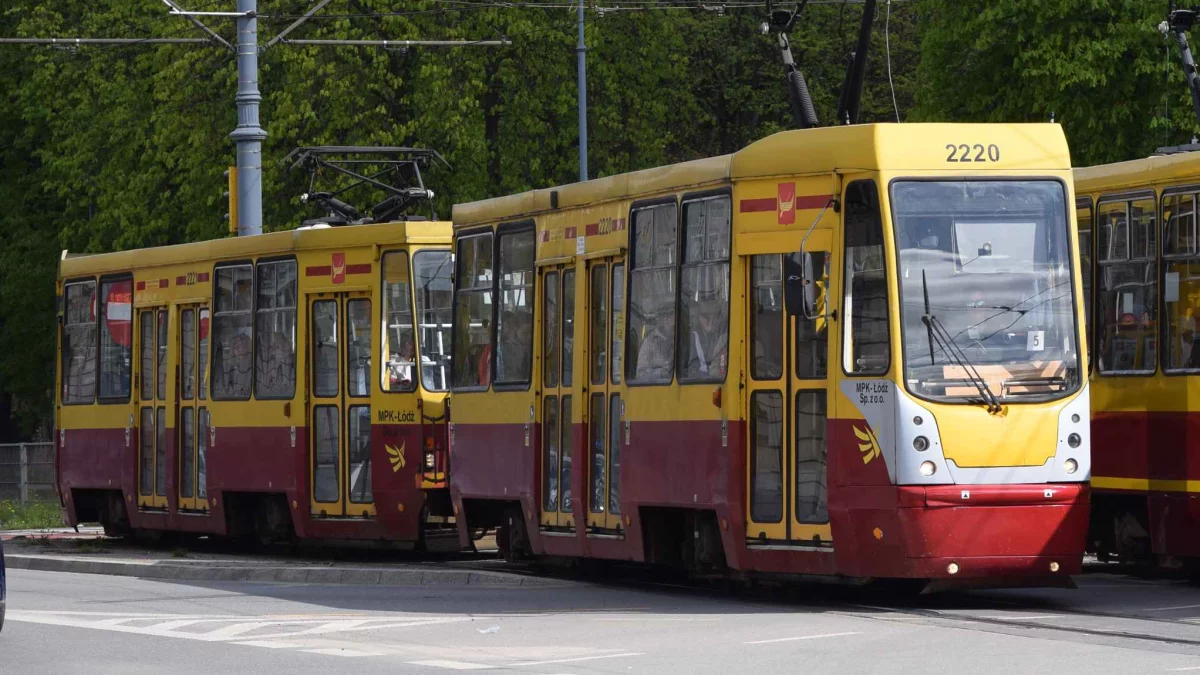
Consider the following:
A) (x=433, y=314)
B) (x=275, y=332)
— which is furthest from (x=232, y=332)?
(x=433, y=314)

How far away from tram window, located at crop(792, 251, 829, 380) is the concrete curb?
143 inches

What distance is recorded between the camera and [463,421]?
20234mm

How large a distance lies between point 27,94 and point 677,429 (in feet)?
121

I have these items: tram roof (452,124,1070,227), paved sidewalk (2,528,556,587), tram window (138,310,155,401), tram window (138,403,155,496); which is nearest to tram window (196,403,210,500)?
paved sidewalk (2,528,556,587)

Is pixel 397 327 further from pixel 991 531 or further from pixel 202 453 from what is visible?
pixel 991 531

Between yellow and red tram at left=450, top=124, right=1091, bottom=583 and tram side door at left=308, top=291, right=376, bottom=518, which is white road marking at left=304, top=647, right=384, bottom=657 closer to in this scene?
yellow and red tram at left=450, top=124, right=1091, bottom=583

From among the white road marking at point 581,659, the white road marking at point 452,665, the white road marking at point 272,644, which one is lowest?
the white road marking at point 272,644

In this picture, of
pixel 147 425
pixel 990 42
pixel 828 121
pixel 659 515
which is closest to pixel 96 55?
pixel 828 121

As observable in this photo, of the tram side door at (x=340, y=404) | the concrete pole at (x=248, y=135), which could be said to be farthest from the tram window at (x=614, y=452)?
the concrete pole at (x=248, y=135)

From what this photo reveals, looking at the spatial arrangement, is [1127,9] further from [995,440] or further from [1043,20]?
[995,440]

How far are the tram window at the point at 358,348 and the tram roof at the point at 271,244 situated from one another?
0.63m

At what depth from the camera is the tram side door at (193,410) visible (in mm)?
24906

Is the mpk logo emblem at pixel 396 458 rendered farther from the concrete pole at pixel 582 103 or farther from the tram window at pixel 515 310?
the concrete pole at pixel 582 103

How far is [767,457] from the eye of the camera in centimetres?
1586
